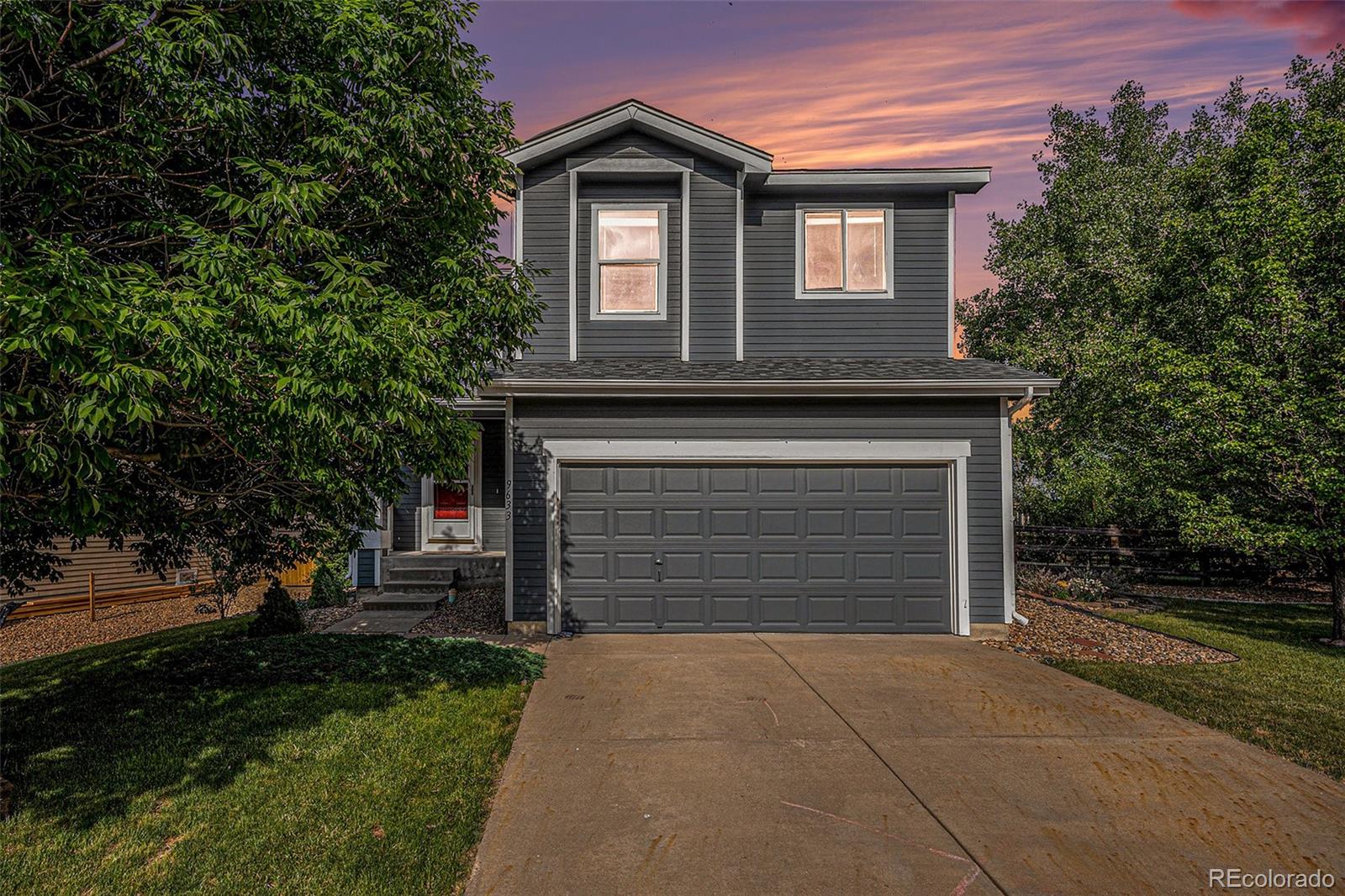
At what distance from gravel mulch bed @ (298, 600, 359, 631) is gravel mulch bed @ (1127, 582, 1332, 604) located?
16.1m

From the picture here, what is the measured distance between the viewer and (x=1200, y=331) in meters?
13.6

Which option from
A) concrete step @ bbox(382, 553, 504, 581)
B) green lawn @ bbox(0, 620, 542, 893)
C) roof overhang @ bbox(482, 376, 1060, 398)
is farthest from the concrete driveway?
concrete step @ bbox(382, 553, 504, 581)

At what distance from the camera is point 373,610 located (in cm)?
1152

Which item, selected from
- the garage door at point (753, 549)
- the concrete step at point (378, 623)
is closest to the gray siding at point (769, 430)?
the garage door at point (753, 549)

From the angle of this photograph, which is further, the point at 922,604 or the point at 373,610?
the point at 373,610

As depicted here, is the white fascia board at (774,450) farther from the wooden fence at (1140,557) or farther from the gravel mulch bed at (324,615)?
the wooden fence at (1140,557)

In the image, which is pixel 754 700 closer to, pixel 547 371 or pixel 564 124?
pixel 547 371

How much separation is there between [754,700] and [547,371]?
18.7 ft

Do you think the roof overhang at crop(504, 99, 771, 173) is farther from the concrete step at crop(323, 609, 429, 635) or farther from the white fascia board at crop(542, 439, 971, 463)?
the concrete step at crop(323, 609, 429, 635)

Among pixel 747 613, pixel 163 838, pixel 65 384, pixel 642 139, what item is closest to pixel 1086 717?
pixel 747 613

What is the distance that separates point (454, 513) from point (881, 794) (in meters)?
10.7

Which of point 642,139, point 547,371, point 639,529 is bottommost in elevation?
point 639,529

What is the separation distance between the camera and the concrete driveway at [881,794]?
146 inches

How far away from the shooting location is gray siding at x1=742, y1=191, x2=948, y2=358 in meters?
10.9
